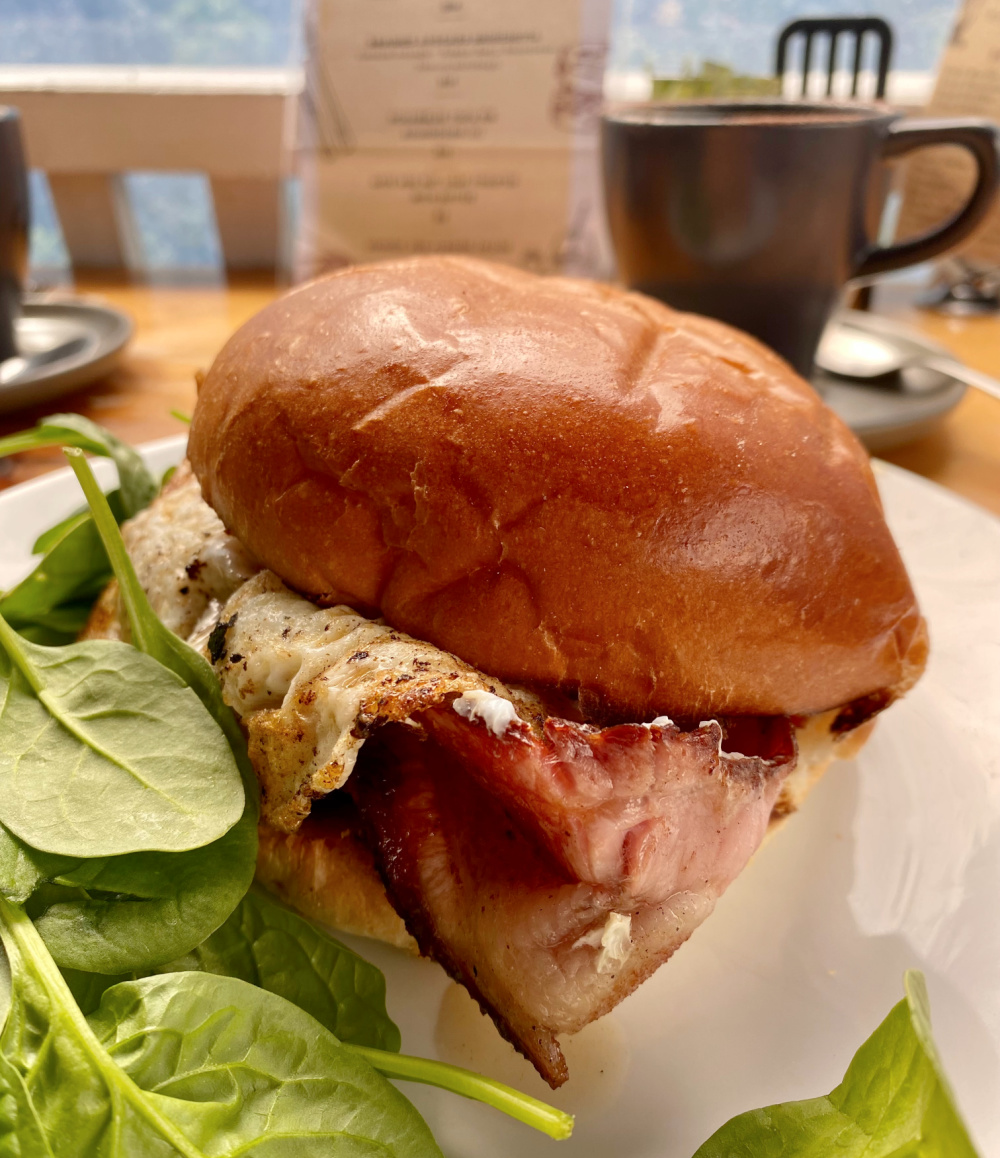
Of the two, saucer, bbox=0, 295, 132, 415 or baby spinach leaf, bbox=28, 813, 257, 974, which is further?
saucer, bbox=0, 295, 132, 415

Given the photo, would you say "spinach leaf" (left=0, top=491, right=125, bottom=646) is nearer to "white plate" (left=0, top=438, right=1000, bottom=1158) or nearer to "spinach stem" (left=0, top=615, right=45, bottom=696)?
"spinach stem" (left=0, top=615, right=45, bottom=696)

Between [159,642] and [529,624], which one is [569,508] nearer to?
[529,624]

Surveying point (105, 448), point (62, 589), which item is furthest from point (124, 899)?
point (105, 448)

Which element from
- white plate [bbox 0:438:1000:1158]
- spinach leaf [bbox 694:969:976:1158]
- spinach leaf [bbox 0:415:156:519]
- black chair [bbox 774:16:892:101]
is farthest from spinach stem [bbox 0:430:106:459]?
black chair [bbox 774:16:892:101]

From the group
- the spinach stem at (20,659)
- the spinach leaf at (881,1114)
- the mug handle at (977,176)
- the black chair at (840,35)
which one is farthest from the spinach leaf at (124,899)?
the black chair at (840,35)

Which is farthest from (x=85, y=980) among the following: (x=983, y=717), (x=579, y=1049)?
(x=983, y=717)

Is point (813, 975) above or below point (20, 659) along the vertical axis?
below
